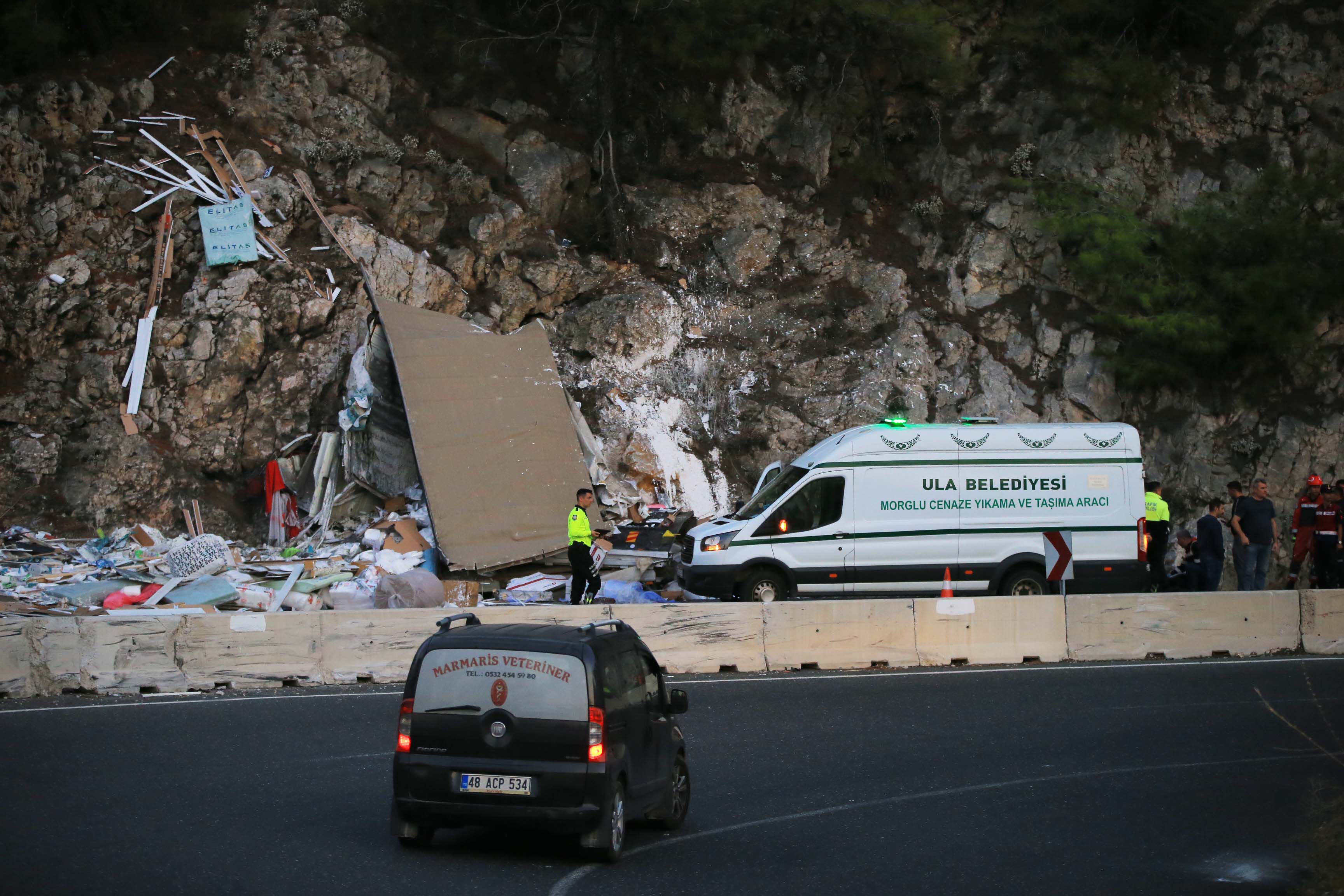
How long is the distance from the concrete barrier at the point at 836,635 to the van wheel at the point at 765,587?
6.08 ft

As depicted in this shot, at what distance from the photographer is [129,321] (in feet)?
80.1

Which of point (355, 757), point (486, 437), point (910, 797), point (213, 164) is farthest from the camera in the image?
point (213, 164)

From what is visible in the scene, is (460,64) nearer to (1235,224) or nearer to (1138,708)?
(1235,224)

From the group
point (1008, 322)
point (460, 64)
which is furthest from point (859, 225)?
point (460, 64)

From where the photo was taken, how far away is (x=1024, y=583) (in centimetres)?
1759

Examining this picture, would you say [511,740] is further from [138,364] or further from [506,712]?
[138,364]

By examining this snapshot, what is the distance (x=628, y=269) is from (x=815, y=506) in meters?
12.5

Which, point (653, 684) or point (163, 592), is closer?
point (653, 684)

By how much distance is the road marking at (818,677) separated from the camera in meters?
12.7

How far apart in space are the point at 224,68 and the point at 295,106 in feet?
6.74

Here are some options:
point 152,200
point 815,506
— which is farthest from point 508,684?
point 152,200

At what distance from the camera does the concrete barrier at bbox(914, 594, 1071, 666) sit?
50.1ft

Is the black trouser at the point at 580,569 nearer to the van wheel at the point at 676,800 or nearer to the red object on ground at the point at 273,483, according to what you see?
the red object on ground at the point at 273,483

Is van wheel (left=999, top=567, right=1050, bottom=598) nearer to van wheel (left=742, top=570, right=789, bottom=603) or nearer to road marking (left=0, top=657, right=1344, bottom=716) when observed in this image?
road marking (left=0, top=657, right=1344, bottom=716)
